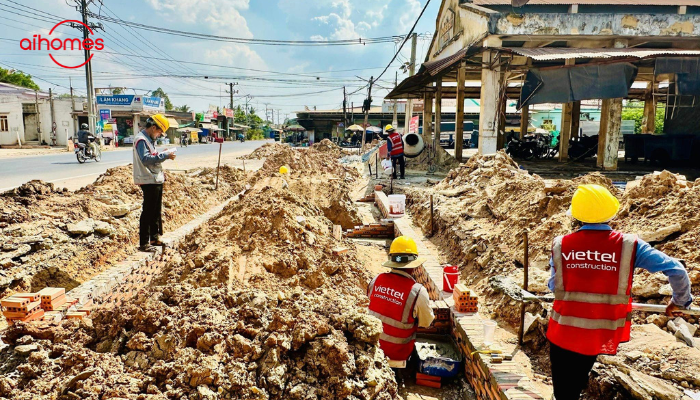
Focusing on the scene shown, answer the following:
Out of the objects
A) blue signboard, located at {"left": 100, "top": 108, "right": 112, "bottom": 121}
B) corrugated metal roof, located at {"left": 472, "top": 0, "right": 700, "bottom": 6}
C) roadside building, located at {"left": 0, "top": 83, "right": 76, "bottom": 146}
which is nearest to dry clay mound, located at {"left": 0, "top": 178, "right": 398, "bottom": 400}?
corrugated metal roof, located at {"left": 472, "top": 0, "right": 700, "bottom": 6}

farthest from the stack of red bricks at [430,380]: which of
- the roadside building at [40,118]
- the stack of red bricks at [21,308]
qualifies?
the roadside building at [40,118]

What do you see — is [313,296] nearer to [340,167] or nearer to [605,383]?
[605,383]

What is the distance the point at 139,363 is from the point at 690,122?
20573 mm

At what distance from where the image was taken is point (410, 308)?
10.6 ft

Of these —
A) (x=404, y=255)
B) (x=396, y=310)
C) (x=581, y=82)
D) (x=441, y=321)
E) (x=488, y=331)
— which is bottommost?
(x=441, y=321)

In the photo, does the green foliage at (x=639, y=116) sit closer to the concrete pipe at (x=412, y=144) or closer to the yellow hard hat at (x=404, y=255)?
the concrete pipe at (x=412, y=144)

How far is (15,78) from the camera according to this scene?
41250 mm

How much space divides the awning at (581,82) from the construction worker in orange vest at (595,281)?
974cm

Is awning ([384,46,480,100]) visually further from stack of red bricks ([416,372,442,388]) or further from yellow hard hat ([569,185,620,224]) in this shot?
yellow hard hat ([569,185,620,224])

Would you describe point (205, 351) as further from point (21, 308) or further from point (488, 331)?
point (488, 331)

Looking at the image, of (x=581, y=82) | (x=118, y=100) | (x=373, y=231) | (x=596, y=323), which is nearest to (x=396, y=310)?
(x=596, y=323)

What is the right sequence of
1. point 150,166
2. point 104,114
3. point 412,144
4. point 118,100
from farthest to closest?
1. point 118,100
2. point 104,114
3. point 412,144
4. point 150,166

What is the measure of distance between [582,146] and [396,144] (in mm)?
9619

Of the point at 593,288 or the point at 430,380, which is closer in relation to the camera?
the point at 593,288
